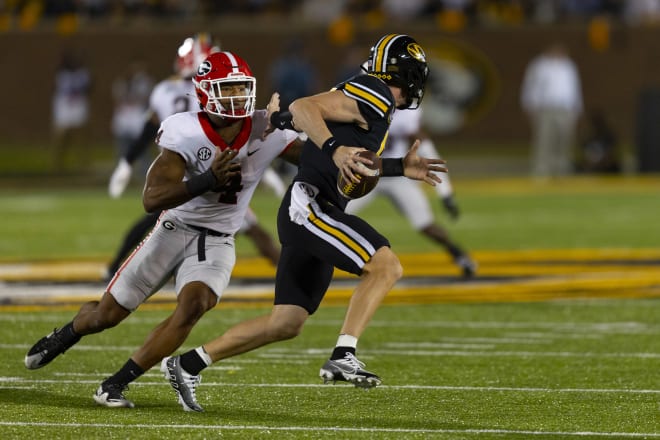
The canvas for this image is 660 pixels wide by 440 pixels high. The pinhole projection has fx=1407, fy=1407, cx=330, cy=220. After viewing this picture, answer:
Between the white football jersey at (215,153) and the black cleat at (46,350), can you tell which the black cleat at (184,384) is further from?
the black cleat at (46,350)

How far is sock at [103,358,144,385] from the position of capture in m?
6.09

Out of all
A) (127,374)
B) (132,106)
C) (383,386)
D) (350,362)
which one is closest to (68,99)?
(132,106)

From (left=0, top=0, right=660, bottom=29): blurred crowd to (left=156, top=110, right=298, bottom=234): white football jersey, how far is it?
62.6 ft

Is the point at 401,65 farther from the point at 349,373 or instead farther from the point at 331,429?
the point at 331,429

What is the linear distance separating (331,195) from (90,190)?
49.8 ft

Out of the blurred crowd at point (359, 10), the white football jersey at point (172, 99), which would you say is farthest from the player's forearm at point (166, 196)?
the blurred crowd at point (359, 10)

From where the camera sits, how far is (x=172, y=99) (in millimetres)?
9852

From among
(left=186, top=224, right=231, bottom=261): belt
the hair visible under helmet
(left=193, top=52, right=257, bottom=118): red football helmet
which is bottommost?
(left=186, top=224, right=231, bottom=261): belt

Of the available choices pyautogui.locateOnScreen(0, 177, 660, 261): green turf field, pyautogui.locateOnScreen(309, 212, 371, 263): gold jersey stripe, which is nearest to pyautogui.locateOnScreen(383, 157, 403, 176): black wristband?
pyautogui.locateOnScreen(309, 212, 371, 263): gold jersey stripe

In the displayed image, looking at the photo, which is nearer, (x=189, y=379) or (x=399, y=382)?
(x=189, y=379)

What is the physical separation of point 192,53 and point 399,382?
387cm

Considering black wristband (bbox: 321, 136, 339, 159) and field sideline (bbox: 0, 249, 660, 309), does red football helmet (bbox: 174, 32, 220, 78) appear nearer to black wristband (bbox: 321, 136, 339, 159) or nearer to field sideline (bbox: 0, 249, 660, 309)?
field sideline (bbox: 0, 249, 660, 309)

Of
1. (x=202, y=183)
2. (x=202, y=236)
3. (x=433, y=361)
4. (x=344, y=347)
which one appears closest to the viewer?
(x=344, y=347)

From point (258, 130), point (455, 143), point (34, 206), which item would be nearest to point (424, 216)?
point (258, 130)
